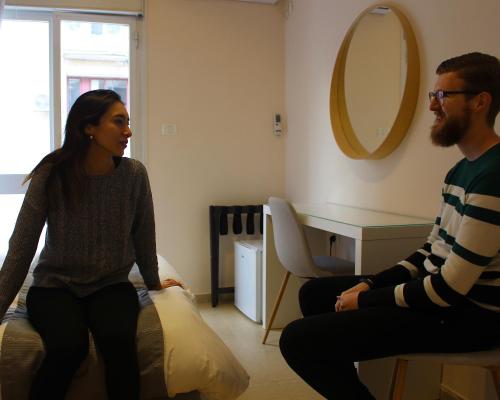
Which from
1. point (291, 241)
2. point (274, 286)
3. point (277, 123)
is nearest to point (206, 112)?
point (277, 123)

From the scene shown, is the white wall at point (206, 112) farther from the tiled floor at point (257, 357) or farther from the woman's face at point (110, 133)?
the woman's face at point (110, 133)

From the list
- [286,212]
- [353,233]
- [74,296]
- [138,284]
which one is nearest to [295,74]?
[286,212]

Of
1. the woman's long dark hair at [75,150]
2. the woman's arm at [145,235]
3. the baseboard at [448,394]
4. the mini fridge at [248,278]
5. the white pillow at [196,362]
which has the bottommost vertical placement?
the baseboard at [448,394]

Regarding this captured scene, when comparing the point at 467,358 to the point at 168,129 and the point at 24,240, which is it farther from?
the point at 168,129

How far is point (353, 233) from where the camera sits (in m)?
1.99

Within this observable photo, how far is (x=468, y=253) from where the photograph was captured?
124 centimetres

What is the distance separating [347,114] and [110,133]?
1537 millimetres

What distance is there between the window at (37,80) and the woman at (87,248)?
1904 mm

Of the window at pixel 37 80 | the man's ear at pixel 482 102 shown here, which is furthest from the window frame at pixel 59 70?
the man's ear at pixel 482 102

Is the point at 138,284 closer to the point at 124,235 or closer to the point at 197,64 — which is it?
the point at 124,235

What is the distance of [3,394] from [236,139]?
259 centimetres

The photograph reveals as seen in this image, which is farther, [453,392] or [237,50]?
[237,50]

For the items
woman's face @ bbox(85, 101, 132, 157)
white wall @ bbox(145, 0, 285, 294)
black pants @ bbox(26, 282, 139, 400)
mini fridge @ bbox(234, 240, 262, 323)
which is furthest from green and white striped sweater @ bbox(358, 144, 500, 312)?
white wall @ bbox(145, 0, 285, 294)

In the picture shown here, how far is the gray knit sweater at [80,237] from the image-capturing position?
150cm
